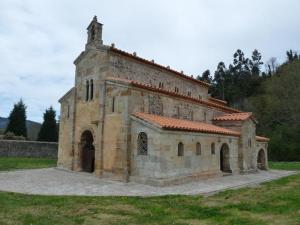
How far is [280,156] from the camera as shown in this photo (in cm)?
4022

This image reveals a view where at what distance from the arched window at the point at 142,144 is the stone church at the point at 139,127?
53 mm

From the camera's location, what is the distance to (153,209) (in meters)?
10.1

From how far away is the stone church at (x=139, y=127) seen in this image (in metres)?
16.4

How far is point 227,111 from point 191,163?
441 inches

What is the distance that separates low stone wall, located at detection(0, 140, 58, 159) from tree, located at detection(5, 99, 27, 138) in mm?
12692

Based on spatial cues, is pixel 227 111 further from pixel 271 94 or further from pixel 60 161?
pixel 271 94

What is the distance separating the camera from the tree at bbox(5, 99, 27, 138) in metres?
42.8

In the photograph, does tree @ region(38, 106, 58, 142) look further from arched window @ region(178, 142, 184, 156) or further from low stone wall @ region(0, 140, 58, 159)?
arched window @ region(178, 142, 184, 156)

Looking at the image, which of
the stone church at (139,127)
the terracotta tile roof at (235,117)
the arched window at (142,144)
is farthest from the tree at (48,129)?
the arched window at (142,144)

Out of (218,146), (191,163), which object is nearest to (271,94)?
(218,146)

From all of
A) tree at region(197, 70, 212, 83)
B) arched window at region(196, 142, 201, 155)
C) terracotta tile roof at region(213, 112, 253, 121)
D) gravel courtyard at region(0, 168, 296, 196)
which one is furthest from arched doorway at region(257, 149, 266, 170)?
tree at region(197, 70, 212, 83)

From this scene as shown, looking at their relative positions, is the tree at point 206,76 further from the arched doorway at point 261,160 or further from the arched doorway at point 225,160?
the arched doorway at point 225,160

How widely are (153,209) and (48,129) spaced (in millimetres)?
35176

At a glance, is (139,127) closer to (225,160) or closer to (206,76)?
→ (225,160)
